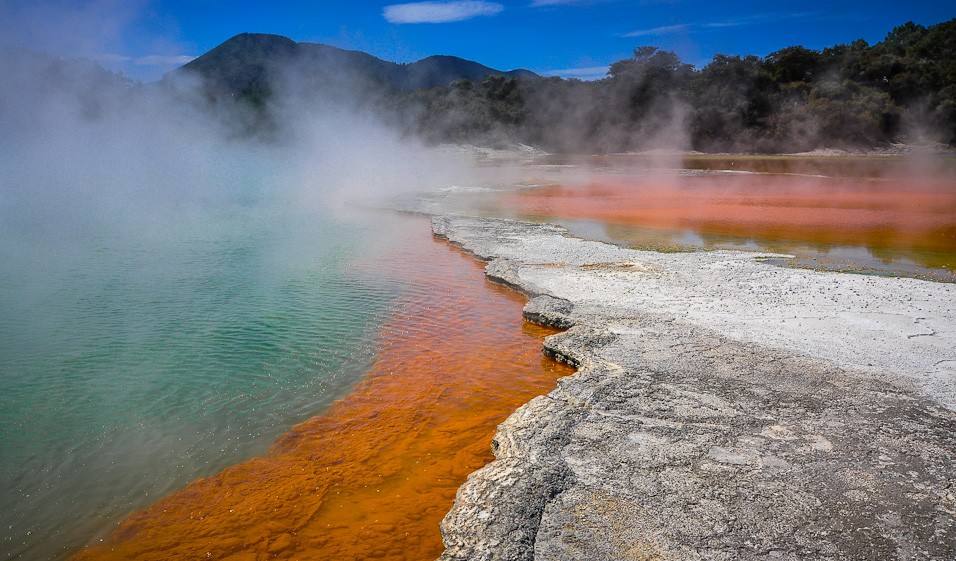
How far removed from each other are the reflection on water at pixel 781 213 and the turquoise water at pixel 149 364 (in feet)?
13.4

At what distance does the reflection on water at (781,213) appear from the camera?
6941mm

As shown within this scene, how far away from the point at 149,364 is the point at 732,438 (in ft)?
11.6

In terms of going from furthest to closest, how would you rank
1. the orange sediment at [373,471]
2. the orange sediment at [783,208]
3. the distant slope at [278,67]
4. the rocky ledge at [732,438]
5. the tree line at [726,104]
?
1. the tree line at [726,104]
2. the distant slope at [278,67]
3. the orange sediment at [783,208]
4. the orange sediment at [373,471]
5. the rocky ledge at [732,438]

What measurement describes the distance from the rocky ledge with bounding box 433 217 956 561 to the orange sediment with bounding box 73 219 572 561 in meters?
0.26

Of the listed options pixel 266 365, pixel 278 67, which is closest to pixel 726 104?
pixel 278 67

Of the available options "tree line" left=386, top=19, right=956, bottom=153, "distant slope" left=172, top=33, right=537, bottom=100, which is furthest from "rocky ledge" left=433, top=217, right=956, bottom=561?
"tree line" left=386, top=19, right=956, bottom=153

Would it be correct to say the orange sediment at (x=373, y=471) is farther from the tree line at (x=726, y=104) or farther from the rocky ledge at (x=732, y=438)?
the tree line at (x=726, y=104)

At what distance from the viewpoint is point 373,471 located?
2738mm

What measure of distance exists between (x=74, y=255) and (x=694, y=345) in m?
7.15

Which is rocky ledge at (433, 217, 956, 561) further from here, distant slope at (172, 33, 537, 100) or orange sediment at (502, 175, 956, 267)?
distant slope at (172, 33, 537, 100)

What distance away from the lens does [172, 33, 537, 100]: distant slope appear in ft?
78.3

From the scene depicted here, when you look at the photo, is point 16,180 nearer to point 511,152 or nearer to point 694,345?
point 694,345

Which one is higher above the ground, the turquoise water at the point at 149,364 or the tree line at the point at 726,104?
the tree line at the point at 726,104

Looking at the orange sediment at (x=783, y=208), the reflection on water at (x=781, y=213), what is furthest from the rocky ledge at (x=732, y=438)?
the orange sediment at (x=783, y=208)
